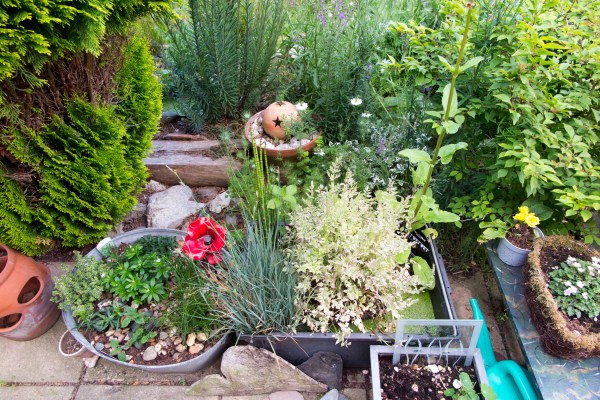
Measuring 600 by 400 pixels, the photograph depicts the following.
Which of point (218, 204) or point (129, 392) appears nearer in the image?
point (129, 392)

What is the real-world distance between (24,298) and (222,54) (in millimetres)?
1955

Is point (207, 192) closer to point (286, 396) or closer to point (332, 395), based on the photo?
point (286, 396)

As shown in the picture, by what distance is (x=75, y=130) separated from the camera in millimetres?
2225

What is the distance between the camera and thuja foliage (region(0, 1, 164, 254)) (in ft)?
6.43

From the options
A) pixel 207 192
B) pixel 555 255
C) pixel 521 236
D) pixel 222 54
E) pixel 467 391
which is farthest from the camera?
pixel 207 192

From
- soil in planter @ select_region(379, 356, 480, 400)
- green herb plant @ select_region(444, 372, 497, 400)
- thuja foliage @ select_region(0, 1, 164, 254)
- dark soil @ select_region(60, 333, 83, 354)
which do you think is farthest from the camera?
dark soil @ select_region(60, 333, 83, 354)

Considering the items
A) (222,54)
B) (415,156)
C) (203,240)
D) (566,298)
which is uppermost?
(222,54)

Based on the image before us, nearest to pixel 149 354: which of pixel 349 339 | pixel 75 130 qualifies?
pixel 349 339

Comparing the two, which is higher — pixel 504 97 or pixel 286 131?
pixel 504 97

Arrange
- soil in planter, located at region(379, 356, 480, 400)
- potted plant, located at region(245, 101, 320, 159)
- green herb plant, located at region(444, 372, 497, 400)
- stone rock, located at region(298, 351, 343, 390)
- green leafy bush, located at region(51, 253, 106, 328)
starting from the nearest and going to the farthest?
green herb plant, located at region(444, 372, 497, 400), soil in planter, located at region(379, 356, 480, 400), stone rock, located at region(298, 351, 343, 390), green leafy bush, located at region(51, 253, 106, 328), potted plant, located at region(245, 101, 320, 159)

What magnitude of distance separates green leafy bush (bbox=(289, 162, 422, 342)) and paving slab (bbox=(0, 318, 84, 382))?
132cm

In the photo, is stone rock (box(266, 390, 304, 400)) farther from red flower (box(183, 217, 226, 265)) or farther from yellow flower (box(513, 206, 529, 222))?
yellow flower (box(513, 206, 529, 222))

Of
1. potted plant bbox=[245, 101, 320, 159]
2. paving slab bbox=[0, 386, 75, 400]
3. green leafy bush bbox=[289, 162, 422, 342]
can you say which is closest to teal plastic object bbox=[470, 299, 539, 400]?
green leafy bush bbox=[289, 162, 422, 342]

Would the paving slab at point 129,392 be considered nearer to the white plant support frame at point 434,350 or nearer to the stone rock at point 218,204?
the white plant support frame at point 434,350
